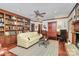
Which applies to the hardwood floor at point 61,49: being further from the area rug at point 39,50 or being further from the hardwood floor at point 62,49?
the area rug at point 39,50

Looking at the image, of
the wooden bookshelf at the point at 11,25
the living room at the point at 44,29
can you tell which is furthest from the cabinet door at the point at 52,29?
the wooden bookshelf at the point at 11,25

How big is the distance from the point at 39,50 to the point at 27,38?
2.27ft

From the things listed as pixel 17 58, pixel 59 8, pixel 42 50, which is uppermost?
pixel 59 8

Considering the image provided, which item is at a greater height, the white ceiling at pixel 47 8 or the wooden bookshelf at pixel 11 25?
the white ceiling at pixel 47 8

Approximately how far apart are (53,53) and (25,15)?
66.6 inches

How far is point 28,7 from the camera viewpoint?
7.71 ft

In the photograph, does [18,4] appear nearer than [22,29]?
Yes

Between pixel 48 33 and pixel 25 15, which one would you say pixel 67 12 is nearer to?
pixel 48 33

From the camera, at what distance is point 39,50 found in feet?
8.00

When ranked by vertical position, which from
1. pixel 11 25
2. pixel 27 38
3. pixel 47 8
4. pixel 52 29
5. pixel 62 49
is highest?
pixel 47 8

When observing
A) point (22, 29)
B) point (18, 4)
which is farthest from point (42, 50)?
point (18, 4)

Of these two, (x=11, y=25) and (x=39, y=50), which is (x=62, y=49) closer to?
(x=39, y=50)

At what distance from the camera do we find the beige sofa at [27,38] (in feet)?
8.53

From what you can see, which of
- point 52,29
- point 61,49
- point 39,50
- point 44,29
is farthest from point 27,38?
point 61,49
